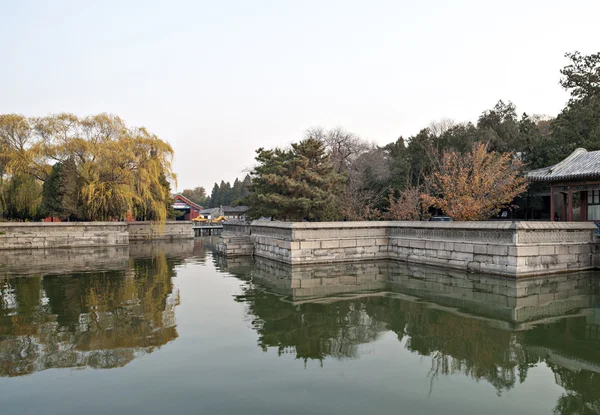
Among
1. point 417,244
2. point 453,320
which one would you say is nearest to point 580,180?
point 417,244

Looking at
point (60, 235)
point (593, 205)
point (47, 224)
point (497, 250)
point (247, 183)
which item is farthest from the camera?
point (247, 183)

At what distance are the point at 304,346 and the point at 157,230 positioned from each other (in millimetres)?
27476

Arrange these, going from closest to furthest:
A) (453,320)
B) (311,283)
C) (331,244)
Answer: (453,320), (311,283), (331,244)

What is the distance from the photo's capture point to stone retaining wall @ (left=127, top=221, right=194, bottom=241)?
30797 millimetres

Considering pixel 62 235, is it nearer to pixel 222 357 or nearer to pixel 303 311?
pixel 303 311

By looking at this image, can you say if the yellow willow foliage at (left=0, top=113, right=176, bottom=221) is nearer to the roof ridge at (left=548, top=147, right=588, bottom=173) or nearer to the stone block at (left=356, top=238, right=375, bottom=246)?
the stone block at (left=356, top=238, right=375, bottom=246)

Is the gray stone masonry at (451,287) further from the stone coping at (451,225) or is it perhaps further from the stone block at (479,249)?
the stone coping at (451,225)

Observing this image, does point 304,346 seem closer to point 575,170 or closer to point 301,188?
point 575,170

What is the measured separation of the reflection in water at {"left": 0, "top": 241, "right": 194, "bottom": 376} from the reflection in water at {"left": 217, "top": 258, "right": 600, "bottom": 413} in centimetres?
194

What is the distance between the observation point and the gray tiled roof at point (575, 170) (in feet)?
45.5

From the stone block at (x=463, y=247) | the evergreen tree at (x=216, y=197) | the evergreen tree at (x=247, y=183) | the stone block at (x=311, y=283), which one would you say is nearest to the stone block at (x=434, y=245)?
the stone block at (x=463, y=247)

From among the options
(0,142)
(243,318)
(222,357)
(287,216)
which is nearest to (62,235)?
(0,142)

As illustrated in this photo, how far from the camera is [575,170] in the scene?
47.5 ft

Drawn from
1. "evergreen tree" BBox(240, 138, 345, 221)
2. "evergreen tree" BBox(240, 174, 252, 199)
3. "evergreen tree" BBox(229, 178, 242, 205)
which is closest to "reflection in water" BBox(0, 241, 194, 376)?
"evergreen tree" BBox(240, 138, 345, 221)
